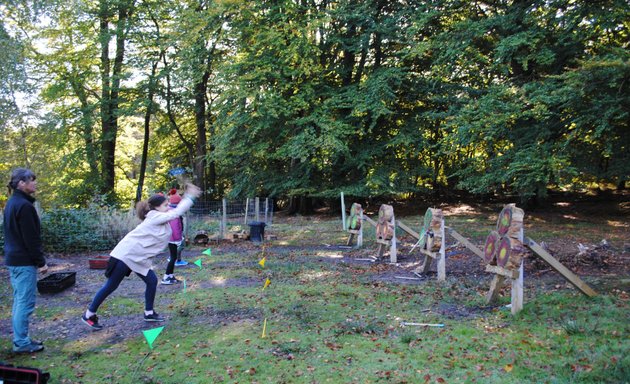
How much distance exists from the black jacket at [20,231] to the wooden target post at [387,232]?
6.98 meters

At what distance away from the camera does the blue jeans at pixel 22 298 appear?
15.2 ft

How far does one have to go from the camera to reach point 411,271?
9016 mm

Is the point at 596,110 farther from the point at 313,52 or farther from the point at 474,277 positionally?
the point at 313,52

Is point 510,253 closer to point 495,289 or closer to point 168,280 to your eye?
point 495,289

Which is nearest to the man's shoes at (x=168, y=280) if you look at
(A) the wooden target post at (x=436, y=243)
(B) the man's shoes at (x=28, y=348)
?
(B) the man's shoes at (x=28, y=348)

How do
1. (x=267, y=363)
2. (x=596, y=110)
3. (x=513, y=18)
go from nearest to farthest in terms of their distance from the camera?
(x=267, y=363) → (x=596, y=110) → (x=513, y=18)

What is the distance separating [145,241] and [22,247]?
1.24 m

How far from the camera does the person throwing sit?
5262 millimetres

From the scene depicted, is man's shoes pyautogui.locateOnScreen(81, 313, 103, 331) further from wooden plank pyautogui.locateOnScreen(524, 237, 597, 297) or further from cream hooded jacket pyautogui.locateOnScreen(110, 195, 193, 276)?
wooden plank pyautogui.locateOnScreen(524, 237, 597, 297)

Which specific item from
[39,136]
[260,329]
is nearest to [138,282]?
[260,329]

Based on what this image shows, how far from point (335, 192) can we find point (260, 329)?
14941 mm

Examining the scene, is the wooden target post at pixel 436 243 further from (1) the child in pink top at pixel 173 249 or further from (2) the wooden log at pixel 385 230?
(1) the child in pink top at pixel 173 249

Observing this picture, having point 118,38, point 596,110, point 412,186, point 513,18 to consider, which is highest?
point 118,38

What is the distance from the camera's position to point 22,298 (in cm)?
466
